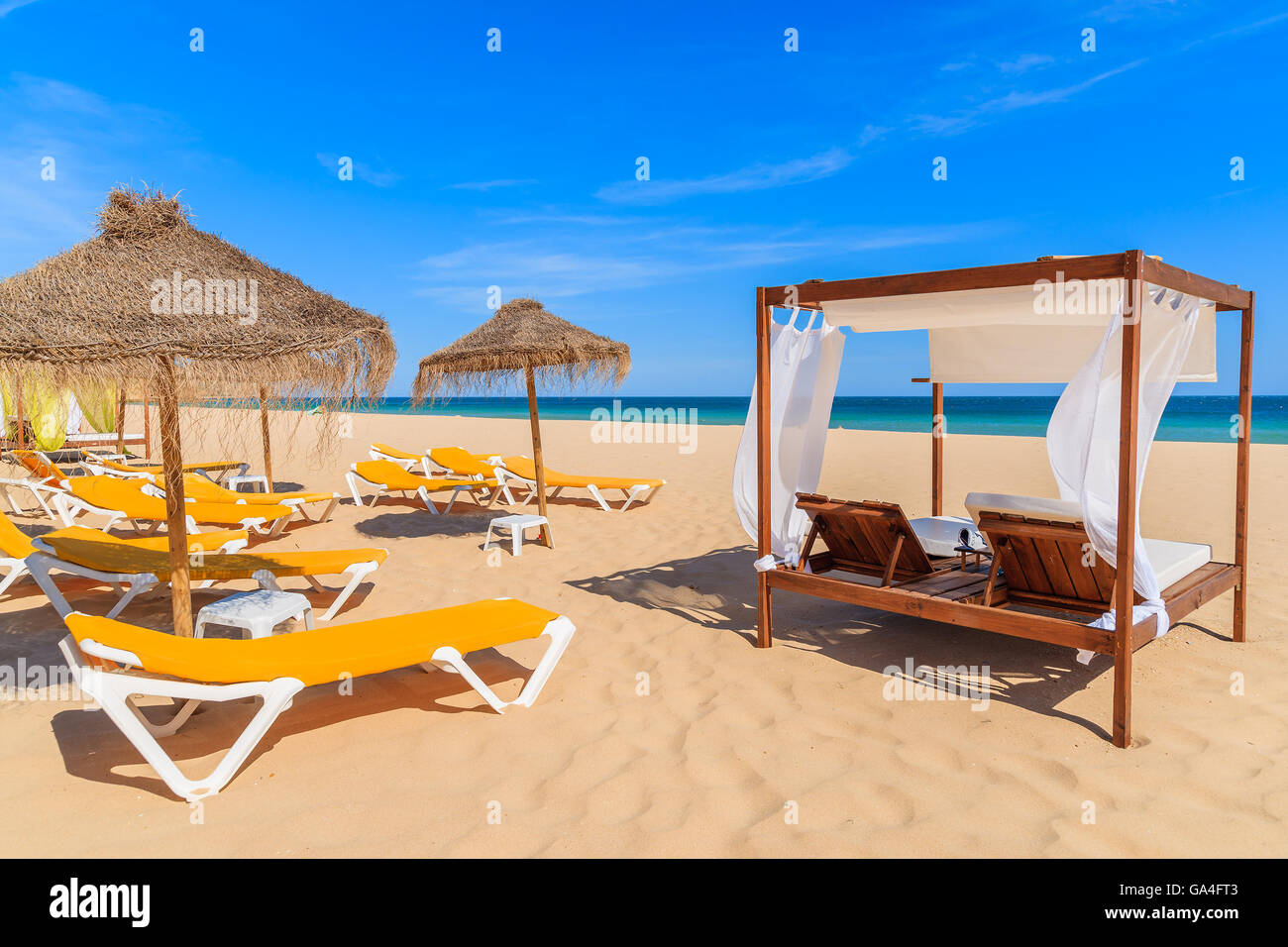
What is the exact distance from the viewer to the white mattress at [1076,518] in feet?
12.9

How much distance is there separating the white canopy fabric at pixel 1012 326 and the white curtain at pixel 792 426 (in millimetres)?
205

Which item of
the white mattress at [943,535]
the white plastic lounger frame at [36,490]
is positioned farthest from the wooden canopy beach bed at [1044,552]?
the white plastic lounger frame at [36,490]

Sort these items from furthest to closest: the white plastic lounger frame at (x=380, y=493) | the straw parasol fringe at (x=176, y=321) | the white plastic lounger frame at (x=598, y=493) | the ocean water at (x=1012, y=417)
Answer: the ocean water at (x=1012, y=417)
the white plastic lounger frame at (x=598, y=493)
the white plastic lounger frame at (x=380, y=493)
the straw parasol fringe at (x=176, y=321)

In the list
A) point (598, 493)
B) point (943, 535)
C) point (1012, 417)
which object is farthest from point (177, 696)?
point (1012, 417)

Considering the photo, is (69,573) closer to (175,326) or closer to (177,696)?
(175,326)

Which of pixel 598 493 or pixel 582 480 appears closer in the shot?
pixel 582 480

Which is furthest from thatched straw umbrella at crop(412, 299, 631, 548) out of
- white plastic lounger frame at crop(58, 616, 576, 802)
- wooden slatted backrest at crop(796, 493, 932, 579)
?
white plastic lounger frame at crop(58, 616, 576, 802)

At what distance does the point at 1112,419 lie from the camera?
346cm

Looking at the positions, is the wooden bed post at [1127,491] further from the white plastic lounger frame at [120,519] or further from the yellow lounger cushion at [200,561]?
the white plastic lounger frame at [120,519]

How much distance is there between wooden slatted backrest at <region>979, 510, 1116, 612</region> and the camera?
3.59m

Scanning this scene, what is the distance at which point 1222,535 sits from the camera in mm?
7125

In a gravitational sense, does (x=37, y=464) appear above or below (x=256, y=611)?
above

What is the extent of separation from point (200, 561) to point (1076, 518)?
5135mm
